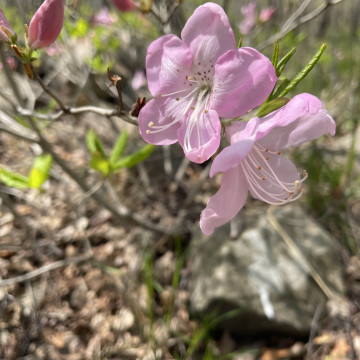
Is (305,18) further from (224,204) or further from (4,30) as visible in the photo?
(4,30)

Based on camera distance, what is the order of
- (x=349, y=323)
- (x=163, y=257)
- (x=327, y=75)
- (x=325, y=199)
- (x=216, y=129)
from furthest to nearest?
1. (x=327, y=75)
2. (x=325, y=199)
3. (x=163, y=257)
4. (x=349, y=323)
5. (x=216, y=129)

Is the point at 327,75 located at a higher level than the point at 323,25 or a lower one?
lower

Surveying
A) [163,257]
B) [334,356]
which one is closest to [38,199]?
[163,257]

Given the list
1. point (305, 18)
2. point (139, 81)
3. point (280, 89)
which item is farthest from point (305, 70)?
point (139, 81)

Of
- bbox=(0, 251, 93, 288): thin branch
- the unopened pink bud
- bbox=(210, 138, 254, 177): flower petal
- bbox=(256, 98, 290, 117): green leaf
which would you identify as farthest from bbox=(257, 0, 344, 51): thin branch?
bbox=(0, 251, 93, 288): thin branch

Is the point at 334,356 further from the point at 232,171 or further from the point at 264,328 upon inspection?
the point at 232,171

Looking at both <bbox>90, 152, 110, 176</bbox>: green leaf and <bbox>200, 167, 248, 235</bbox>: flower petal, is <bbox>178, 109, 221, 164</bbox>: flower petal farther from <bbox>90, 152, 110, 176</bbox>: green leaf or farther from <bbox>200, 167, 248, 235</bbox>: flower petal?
<bbox>90, 152, 110, 176</bbox>: green leaf

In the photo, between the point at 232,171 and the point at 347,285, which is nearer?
the point at 232,171

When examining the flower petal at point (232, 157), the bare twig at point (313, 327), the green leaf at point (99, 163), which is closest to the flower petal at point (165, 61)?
the flower petal at point (232, 157)
